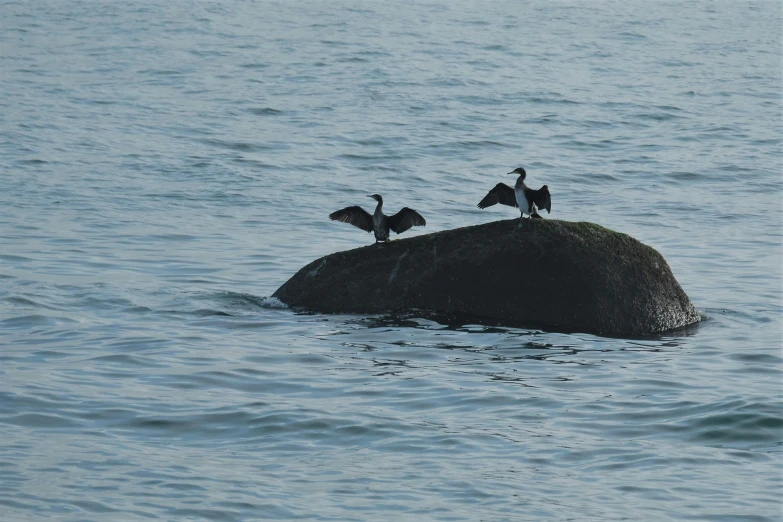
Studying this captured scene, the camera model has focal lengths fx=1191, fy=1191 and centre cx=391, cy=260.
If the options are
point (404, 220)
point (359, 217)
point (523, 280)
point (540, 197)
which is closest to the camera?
point (523, 280)

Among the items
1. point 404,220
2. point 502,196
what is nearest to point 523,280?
point 502,196

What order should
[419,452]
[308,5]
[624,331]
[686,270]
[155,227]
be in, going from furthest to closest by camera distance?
[308,5]
[155,227]
[686,270]
[624,331]
[419,452]

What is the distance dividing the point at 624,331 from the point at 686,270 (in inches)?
164

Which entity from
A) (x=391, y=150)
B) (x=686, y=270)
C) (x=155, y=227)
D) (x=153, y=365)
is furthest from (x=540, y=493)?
(x=391, y=150)

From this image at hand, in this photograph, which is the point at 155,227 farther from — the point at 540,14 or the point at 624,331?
the point at 540,14

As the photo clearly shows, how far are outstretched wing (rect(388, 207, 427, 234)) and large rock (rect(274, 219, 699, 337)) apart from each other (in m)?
0.26

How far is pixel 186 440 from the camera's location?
8898 mm

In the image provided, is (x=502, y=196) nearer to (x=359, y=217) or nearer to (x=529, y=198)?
(x=529, y=198)

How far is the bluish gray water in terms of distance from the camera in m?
8.26

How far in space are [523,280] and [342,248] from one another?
5.07 meters

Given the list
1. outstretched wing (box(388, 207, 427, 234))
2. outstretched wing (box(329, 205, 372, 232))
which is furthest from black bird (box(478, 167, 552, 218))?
outstretched wing (box(329, 205, 372, 232))

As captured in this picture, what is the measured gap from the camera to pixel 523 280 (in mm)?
12305

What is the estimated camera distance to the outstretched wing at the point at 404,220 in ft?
42.3

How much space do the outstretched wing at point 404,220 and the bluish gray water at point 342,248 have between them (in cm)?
112
